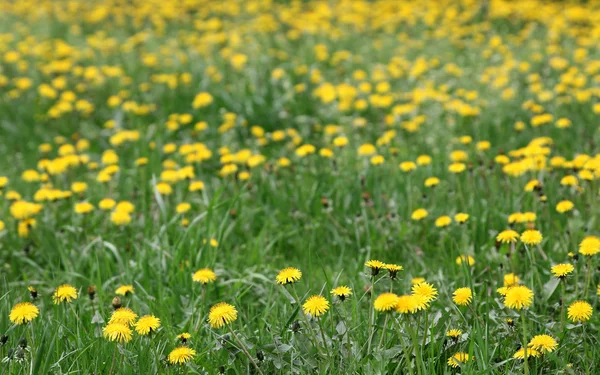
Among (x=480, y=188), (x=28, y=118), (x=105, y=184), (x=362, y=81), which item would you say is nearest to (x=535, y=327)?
(x=480, y=188)

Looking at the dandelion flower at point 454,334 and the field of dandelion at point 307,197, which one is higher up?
the dandelion flower at point 454,334

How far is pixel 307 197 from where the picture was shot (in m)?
3.40

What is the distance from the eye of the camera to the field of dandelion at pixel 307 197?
1968 mm

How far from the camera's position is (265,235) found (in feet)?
10.3

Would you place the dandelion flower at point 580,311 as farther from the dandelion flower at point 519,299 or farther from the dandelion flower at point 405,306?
the dandelion flower at point 405,306

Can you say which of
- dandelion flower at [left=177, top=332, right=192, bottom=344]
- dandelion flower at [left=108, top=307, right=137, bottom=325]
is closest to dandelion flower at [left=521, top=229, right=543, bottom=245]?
dandelion flower at [left=177, top=332, right=192, bottom=344]

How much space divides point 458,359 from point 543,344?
237 millimetres

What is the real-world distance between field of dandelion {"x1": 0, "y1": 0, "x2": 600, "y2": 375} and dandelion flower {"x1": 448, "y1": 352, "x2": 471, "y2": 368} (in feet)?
0.04

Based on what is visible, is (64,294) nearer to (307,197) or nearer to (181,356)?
(181,356)

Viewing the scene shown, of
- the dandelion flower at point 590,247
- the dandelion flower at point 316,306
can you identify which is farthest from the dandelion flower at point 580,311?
the dandelion flower at point 316,306

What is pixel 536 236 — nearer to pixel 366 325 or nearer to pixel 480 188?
pixel 366 325

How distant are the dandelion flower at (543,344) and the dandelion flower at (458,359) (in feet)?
0.60

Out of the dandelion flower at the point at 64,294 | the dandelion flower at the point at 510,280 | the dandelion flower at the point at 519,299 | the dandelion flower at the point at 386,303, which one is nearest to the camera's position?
the dandelion flower at the point at 386,303

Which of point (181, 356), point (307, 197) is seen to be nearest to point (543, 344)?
point (181, 356)
